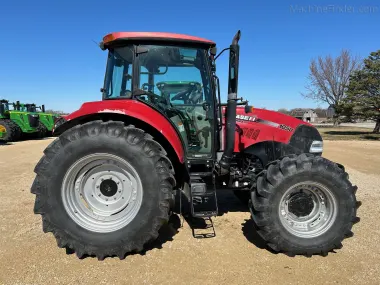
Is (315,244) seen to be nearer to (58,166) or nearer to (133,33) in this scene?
(58,166)

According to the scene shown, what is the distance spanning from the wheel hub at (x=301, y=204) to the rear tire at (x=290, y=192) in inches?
4.3

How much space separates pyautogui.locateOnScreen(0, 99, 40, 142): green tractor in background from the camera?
48.8 feet

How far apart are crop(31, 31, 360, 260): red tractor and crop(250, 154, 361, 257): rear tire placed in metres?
0.01

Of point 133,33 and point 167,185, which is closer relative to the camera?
point 167,185

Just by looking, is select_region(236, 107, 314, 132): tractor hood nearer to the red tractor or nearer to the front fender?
the red tractor

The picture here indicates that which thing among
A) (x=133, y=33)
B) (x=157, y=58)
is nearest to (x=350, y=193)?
(x=157, y=58)

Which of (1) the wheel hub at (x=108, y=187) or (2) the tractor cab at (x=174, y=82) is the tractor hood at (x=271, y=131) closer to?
(2) the tractor cab at (x=174, y=82)

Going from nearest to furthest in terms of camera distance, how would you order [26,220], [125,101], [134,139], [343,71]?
[134,139]
[125,101]
[26,220]
[343,71]

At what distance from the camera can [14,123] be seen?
15.8m

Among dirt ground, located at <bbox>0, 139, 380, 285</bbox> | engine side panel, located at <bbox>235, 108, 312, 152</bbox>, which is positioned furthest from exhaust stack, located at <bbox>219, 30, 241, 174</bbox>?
dirt ground, located at <bbox>0, 139, 380, 285</bbox>

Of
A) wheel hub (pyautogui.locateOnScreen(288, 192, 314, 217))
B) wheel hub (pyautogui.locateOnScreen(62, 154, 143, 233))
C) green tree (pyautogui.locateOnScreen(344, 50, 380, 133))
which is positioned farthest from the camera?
green tree (pyautogui.locateOnScreen(344, 50, 380, 133))

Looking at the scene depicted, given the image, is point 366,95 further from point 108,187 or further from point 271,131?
point 108,187

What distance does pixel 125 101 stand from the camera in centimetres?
330

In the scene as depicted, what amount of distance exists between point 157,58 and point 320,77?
30501 millimetres
